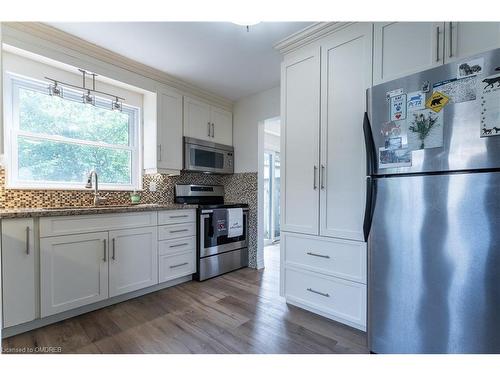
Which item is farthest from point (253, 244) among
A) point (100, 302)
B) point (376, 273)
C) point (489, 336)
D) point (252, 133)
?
point (489, 336)

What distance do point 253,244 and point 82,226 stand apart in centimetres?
206

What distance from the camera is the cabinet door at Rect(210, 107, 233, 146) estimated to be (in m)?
3.46

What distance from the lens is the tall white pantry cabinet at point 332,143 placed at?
1.65 m

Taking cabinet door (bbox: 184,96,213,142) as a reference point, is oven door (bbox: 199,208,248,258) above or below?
below

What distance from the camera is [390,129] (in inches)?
55.1

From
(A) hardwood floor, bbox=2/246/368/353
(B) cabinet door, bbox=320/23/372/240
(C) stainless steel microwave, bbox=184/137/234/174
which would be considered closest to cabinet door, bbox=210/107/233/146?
(C) stainless steel microwave, bbox=184/137/234/174

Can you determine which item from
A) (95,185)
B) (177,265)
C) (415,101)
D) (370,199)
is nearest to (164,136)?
(95,185)

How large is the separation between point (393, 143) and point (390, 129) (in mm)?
84

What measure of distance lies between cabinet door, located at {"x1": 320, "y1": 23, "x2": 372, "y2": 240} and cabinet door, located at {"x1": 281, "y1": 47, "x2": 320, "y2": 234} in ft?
0.24

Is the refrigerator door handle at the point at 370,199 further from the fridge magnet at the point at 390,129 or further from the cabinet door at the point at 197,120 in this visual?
the cabinet door at the point at 197,120

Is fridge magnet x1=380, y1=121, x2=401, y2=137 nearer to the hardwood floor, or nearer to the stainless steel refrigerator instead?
the stainless steel refrigerator

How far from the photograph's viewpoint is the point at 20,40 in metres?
1.93
